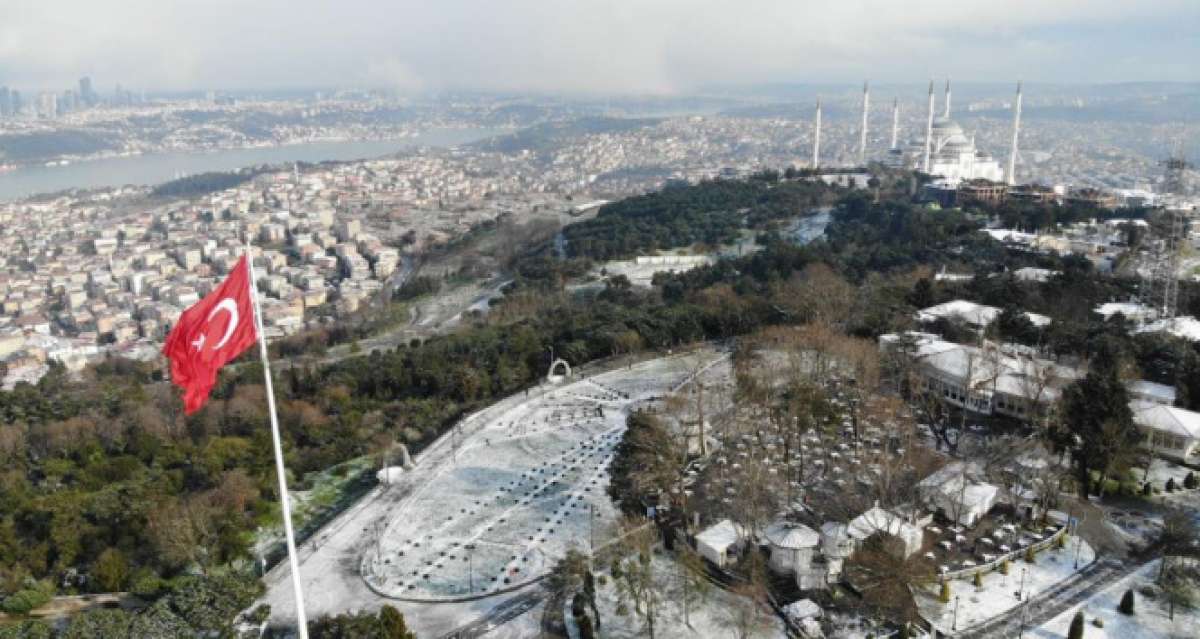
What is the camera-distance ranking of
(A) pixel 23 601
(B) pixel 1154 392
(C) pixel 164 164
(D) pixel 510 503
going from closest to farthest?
(A) pixel 23 601 → (D) pixel 510 503 → (B) pixel 1154 392 → (C) pixel 164 164

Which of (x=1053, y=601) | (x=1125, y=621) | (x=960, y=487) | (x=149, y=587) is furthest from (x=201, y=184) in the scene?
(x=1125, y=621)

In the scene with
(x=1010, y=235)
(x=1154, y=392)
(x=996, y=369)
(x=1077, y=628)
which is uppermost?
(x=1010, y=235)

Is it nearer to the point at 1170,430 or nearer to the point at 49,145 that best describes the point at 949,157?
the point at 1170,430

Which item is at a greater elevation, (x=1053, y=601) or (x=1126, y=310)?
(x=1126, y=310)

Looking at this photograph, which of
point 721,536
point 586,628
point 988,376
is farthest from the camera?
point 988,376

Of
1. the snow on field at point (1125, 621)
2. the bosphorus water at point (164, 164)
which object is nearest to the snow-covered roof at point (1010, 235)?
the snow on field at point (1125, 621)

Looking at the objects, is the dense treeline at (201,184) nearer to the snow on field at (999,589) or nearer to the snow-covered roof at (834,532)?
the snow-covered roof at (834,532)

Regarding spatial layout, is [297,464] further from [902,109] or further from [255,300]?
[902,109]

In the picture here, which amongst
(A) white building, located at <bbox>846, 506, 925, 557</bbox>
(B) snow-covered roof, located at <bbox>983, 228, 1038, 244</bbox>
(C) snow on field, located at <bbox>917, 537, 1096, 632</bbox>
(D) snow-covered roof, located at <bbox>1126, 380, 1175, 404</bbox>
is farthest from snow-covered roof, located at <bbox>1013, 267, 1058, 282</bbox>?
(A) white building, located at <bbox>846, 506, 925, 557</bbox>
